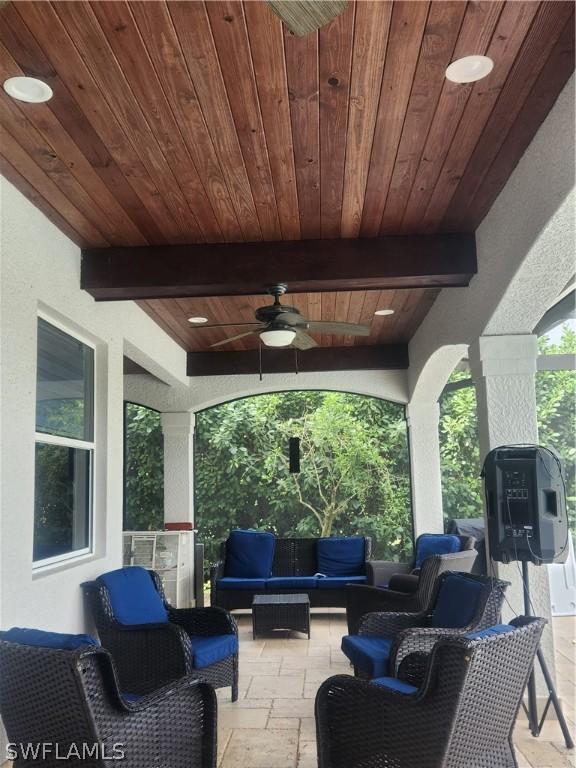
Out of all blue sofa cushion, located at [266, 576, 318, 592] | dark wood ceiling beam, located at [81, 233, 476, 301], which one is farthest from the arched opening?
dark wood ceiling beam, located at [81, 233, 476, 301]

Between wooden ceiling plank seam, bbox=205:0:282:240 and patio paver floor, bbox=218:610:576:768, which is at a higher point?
wooden ceiling plank seam, bbox=205:0:282:240

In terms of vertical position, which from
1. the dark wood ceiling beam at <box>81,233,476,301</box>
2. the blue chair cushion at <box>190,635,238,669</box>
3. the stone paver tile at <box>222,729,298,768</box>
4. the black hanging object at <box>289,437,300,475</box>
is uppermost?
the dark wood ceiling beam at <box>81,233,476,301</box>

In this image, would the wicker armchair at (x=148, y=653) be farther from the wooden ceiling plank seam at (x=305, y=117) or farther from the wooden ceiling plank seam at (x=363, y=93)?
the wooden ceiling plank seam at (x=363, y=93)

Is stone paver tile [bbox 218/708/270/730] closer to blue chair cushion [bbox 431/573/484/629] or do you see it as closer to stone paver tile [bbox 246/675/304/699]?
stone paver tile [bbox 246/675/304/699]

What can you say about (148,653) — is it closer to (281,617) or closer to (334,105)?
(281,617)

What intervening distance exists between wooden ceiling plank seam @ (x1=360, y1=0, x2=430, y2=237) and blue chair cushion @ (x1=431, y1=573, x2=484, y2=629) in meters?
2.17

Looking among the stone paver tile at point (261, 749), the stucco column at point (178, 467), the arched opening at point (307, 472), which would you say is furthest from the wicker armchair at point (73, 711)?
the arched opening at point (307, 472)

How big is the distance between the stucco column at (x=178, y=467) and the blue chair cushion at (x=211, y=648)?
3.87 metres

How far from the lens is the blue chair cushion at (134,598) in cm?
412

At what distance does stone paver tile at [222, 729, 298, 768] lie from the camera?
3.28 metres

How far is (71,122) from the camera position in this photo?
9.48ft

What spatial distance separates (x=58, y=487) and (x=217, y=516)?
6.66 m

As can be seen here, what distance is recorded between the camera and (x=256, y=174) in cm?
343

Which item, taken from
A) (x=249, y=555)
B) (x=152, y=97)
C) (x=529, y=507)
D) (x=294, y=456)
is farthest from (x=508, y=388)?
(x=294, y=456)
